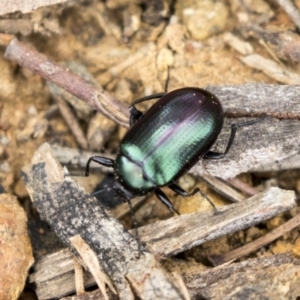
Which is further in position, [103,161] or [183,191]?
[103,161]

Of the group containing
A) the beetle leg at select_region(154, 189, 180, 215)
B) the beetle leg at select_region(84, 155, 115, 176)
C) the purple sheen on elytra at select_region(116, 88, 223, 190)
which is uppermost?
the purple sheen on elytra at select_region(116, 88, 223, 190)

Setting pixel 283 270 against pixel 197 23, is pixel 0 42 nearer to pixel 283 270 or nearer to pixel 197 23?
pixel 197 23

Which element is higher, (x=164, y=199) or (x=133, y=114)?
(x=133, y=114)

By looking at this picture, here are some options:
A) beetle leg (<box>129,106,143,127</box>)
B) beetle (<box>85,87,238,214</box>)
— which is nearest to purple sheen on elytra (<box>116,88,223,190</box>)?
beetle (<box>85,87,238,214</box>)

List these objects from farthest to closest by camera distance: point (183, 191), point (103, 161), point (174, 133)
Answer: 1. point (103, 161)
2. point (183, 191)
3. point (174, 133)

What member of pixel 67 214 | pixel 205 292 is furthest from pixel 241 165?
pixel 67 214

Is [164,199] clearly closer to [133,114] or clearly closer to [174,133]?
[174,133]

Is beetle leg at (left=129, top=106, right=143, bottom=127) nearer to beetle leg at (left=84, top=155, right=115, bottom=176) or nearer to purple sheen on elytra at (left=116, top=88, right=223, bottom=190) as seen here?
purple sheen on elytra at (left=116, top=88, right=223, bottom=190)

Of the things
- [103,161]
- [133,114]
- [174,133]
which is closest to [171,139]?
[174,133]
